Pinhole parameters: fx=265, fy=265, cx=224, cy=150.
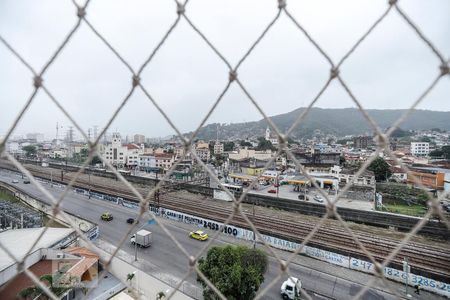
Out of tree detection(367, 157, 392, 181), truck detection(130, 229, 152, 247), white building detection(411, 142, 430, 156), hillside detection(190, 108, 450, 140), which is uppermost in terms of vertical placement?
hillside detection(190, 108, 450, 140)

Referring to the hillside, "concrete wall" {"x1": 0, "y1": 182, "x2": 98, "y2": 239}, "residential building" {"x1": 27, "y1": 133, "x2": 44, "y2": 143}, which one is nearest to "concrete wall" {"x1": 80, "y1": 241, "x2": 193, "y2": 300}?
"concrete wall" {"x1": 0, "y1": 182, "x2": 98, "y2": 239}

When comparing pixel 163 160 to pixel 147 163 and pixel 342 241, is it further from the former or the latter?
pixel 342 241

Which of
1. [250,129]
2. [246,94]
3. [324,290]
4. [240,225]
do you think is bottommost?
[324,290]

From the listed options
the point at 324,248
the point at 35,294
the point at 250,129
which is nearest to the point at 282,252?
the point at 324,248

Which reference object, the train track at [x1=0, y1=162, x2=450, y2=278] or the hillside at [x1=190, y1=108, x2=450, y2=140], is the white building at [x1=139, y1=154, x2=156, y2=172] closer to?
the train track at [x1=0, y1=162, x2=450, y2=278]

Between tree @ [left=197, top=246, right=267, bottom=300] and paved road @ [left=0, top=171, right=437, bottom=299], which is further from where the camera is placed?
paved road @ [left=0, top=171, right=437, bottom=299]

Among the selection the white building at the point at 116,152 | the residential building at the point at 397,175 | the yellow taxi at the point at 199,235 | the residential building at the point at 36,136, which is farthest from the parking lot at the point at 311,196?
the residential building at the point at 36,136

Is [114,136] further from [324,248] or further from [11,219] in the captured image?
[324,248]

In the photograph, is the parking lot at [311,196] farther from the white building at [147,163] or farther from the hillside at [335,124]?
the hillside at [335,124]
